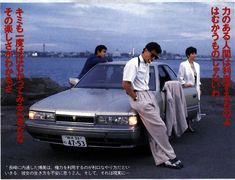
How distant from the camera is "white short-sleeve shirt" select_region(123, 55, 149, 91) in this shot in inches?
194

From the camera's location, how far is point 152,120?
495 cm

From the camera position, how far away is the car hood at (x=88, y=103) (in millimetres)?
4911

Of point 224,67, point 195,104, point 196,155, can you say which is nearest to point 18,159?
point 196,155

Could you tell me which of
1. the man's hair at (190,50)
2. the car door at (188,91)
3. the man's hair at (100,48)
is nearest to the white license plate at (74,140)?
the car door at (188,91)

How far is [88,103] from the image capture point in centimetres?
511

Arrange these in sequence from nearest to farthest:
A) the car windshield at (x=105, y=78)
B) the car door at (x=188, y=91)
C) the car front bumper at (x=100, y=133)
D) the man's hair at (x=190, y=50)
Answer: the car front bumper at (x=100, y=133)
the car windshield at (x=105, y=78)
the car door at (x=188, y=91)
the man's hair at (x=190, y=50)

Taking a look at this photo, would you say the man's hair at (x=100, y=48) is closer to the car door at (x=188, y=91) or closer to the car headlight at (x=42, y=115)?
the car door at (x=188, y=91)

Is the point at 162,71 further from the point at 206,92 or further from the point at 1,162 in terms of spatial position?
the point at 206,92

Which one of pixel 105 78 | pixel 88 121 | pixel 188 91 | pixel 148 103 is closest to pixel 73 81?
pixel 105 78

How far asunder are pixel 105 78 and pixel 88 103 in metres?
1.20

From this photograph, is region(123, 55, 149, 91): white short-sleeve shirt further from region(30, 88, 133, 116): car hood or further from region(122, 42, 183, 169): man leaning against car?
region(30, 88, 133, 116): car hood

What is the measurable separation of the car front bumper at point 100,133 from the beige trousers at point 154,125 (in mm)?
140

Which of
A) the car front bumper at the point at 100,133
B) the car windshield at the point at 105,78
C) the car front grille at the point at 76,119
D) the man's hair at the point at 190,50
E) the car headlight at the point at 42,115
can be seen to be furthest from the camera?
the man's hair at the point at 190,50

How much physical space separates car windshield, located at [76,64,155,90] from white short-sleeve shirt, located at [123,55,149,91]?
2.86 feet
